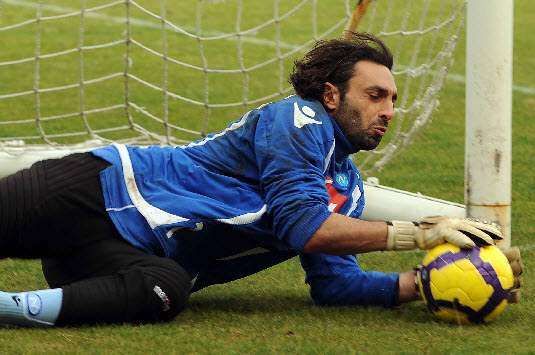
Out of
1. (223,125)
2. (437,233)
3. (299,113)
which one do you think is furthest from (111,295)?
(223,125)

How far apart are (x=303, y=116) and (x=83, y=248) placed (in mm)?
907

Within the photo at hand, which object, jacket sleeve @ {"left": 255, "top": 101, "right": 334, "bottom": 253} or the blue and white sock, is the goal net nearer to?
jacket sleeve @ {"left": 255, "top": 101, "right": 334, "bottom": 253}

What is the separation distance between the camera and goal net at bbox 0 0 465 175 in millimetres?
4910

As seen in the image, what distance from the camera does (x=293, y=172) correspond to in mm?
3242

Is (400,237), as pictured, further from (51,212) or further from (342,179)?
(51,212)

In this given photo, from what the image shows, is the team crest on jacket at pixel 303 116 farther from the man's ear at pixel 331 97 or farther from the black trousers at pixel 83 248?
the black trousers at pixel 83 248

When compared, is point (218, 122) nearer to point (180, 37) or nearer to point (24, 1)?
point (180, 37)

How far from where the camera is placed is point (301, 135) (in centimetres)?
330

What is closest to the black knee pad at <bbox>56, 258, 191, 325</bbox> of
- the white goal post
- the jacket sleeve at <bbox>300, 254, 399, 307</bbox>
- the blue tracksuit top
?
the blue tracksuit top

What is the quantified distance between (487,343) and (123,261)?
49.1 inches

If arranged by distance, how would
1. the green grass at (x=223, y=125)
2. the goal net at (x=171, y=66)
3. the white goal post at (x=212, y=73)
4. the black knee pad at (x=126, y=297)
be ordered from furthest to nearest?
the goal net at (x=171, y=66) < the white goal post at (x=212, y=73) < the black knee pad at (x=126, y=297) < the green grass at (x=223, y=125)

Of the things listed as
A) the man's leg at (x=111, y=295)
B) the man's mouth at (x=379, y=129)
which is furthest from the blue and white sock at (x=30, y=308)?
the man's mouth at (x=379, y=129)

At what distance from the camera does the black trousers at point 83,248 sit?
3.17 metres

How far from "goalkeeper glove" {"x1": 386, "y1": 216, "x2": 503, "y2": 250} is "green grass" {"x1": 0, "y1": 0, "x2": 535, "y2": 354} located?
0.29 meters
